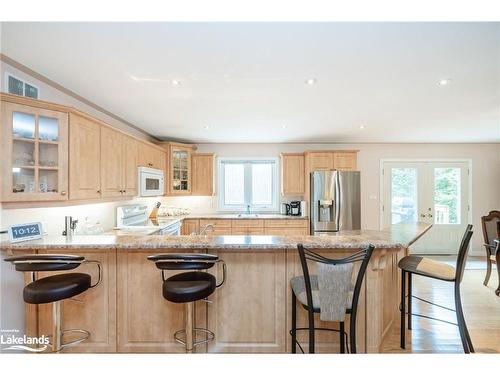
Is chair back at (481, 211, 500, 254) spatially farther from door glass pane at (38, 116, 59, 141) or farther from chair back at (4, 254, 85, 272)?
door glass pane at (38, 116, 59, 141)

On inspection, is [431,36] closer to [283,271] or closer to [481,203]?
[283,271]

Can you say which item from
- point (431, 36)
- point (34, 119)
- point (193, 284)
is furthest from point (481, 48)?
point (34, 119)

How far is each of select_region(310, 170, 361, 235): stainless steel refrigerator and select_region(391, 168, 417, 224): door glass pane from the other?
1.46 meters

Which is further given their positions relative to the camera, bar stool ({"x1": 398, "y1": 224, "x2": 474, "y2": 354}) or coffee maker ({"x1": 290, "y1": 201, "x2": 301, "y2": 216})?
coffee maker ({"x1": 290, "y1": 201, "x2": 301, "y2": 216})

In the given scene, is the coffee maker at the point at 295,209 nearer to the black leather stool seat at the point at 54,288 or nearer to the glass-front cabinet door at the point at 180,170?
the glass-front cabinet door at the point at 180,170

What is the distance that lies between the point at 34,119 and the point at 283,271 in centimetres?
240

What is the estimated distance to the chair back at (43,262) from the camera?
5.14 ft

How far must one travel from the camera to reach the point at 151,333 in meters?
1.97

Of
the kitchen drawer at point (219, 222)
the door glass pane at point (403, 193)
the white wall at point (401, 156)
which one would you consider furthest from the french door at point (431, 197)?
the kitchen drawer at point (219, 222)

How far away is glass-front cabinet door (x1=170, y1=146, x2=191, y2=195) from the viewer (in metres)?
4.85

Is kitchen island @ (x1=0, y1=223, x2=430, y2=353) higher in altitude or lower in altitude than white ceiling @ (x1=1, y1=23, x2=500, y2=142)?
lower

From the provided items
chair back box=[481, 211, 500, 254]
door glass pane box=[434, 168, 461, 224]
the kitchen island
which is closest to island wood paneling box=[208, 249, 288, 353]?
the kitchen island

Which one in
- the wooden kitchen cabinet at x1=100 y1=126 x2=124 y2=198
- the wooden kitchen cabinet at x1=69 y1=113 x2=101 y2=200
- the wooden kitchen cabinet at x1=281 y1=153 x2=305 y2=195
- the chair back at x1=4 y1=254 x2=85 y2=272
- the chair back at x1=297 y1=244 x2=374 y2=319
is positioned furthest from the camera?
the wooden kitchen cabinet at x1=281 y1=153 x2=305 y2=195

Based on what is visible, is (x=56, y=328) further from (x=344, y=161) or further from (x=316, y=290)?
(x=344, y=161)
